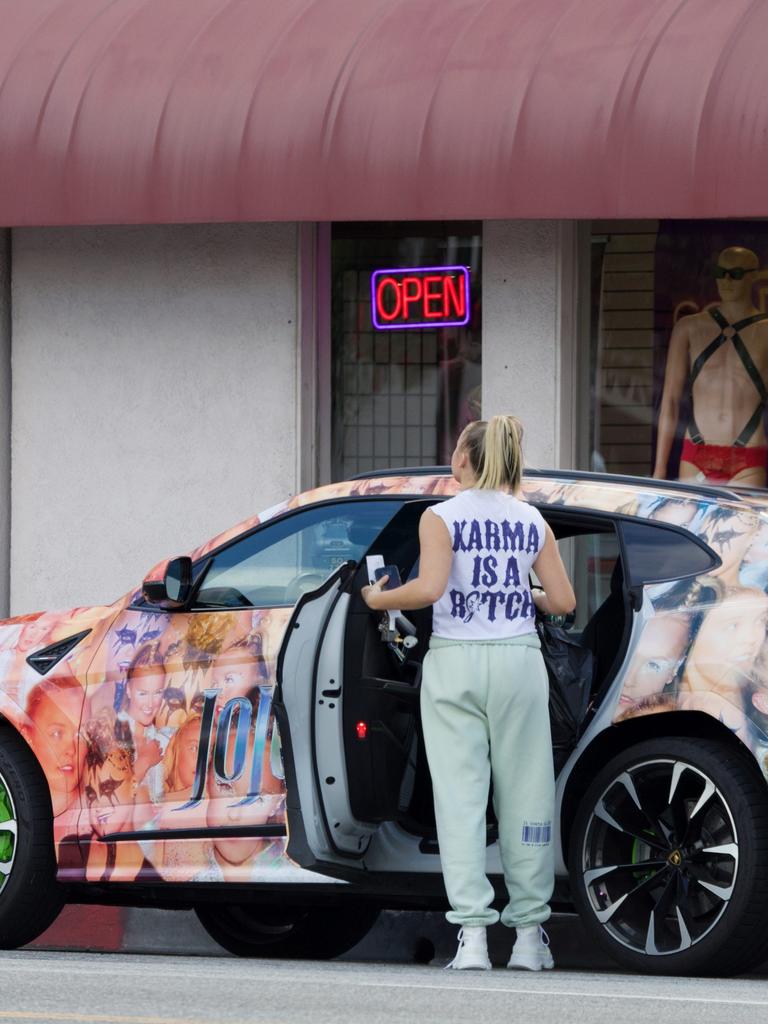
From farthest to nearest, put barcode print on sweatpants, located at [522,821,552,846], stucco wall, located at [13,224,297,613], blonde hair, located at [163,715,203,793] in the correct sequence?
stucco wall, located at [13,224,297,613] → blonde hair, located at [163,715,203,793] → barcode print on sweatpants, located at [522,821,552,846]

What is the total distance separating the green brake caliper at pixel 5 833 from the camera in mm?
7742

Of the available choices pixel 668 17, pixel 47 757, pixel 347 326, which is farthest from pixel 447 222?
pixel 47 757

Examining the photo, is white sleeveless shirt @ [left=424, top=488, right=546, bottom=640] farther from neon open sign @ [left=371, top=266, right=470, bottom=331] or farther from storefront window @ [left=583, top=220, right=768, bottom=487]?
neon open sign @ [left=371, top=266, right=470, bottom=331]

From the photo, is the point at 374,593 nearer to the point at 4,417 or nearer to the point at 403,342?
the point at 403,342

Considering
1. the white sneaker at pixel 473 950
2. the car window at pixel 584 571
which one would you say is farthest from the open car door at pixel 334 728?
the car window at pixel 584 571

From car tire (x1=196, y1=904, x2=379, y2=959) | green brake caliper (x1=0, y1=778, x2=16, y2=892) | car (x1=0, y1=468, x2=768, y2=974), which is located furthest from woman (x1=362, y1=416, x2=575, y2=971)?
green brake caliper (x1=0, y1=778, x2=16, y2=892)

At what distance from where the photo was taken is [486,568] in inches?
278

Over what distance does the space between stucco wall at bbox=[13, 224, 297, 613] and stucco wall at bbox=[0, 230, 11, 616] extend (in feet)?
0.20

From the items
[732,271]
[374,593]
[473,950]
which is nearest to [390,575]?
[374,593]

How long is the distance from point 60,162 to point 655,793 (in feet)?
20.8

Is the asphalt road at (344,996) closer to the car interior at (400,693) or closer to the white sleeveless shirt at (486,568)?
the car interior at (400,693)

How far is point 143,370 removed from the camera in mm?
12742

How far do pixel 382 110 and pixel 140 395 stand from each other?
2.57 meters

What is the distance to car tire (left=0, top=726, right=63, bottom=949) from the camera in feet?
25.2
